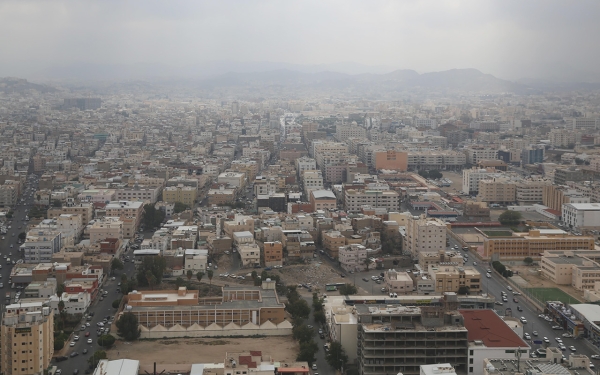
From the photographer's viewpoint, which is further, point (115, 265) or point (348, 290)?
point (115, 265)

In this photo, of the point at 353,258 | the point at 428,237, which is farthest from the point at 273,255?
the point at 428,237

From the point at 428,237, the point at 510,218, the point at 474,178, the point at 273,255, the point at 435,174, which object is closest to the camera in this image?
the point at 273,255

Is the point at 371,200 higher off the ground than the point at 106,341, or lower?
higher

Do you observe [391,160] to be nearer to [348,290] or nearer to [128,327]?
[348,290]

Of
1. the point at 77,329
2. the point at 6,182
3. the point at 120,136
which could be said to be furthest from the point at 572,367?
the point at 120,136

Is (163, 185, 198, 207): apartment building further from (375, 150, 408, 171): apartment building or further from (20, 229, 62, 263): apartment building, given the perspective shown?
(375, 150, 408, 171): apartment building

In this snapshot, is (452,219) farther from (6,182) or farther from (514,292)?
(6,182)

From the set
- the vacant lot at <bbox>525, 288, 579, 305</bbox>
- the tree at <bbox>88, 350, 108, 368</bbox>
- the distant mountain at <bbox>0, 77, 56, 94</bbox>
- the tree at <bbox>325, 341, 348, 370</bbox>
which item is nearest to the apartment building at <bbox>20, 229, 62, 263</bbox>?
the tree at <bbox>88, 350, 108, 368</bbox>

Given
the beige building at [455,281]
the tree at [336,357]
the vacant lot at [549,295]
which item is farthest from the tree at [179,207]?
the tree at [336,357]

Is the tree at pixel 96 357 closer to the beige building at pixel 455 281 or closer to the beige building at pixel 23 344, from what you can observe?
the beige building at pixel 23 344
